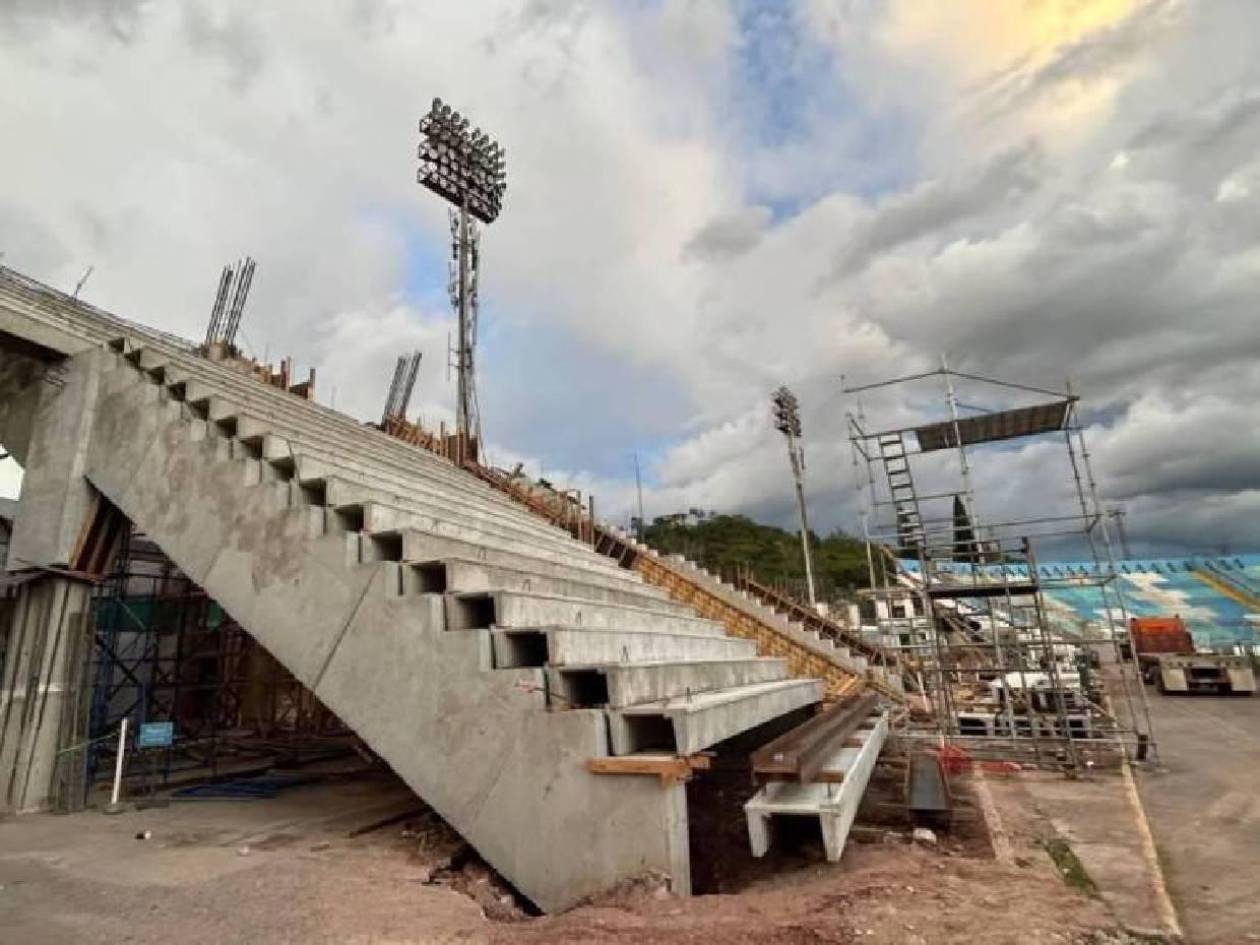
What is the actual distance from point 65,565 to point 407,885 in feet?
21.4

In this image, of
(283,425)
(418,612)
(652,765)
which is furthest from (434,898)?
(283,425)

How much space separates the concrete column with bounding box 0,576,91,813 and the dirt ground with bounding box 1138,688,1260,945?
35.3 feet

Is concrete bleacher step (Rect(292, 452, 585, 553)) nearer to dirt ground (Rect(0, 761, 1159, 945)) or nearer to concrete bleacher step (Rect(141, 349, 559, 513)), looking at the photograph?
concrete bleacher step (Rect(141, 349, 559, 513))

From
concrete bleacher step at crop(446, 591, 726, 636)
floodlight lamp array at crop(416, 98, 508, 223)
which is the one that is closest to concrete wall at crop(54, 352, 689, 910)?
concrete bleacher step at crop(446, 591, 726, 636)

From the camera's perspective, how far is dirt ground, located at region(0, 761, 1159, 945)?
4.11 meters

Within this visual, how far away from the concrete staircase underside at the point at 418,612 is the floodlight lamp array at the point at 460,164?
1649 cm

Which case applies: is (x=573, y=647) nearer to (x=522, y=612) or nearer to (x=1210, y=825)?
(x=522, y=612)

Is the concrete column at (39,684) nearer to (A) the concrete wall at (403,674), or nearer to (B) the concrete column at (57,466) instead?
(B) the concrete column at (57,466)

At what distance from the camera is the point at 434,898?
4930 mm

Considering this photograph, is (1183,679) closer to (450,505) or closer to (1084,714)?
(1084,714)

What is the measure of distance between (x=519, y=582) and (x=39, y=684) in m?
5.91

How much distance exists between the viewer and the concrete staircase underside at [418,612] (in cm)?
520

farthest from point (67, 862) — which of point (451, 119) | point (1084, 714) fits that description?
point (451, 119)

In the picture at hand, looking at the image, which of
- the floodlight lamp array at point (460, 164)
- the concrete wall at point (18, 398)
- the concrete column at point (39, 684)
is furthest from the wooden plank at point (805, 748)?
the floodlight lamp array at point (460, 164)
